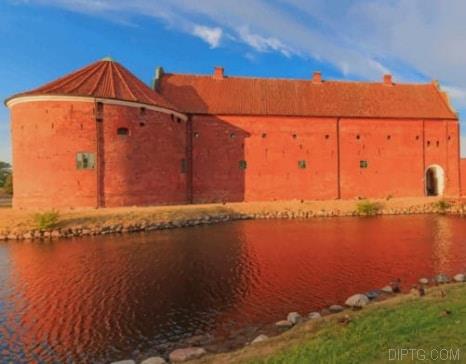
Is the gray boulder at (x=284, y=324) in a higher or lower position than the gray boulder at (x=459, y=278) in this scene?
lower

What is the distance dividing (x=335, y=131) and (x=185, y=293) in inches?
850

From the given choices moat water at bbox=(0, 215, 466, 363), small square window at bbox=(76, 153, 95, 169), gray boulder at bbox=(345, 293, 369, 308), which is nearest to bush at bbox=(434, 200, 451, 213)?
moat water at bbox=(0, 215, 466, 363)

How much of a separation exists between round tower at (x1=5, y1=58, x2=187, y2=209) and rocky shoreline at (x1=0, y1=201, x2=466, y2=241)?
3115 millimetres

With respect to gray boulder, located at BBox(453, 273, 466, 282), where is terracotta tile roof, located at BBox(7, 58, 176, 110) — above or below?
above

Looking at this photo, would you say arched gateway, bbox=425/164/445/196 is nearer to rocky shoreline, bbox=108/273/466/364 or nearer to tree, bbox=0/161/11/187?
rocky shoreline, bbox=108/273/466/364

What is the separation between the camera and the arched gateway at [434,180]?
1134 inches

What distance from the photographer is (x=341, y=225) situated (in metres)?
18.7

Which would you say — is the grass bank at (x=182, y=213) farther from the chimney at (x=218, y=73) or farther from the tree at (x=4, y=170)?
the tree at (x=4, y=170)

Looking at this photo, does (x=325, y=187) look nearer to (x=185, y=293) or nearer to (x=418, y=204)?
(x=418, y=204)

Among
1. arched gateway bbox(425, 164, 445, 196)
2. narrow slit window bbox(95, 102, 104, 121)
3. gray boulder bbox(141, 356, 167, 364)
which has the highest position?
narrow slit window bbox(95, 102, 104, 121)

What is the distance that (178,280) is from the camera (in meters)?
9.34

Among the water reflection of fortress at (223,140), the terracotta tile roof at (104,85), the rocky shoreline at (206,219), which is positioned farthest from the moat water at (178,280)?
the terracotta tile roof at (104,85)

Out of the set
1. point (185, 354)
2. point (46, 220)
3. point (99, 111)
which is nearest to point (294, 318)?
point (185, 354)

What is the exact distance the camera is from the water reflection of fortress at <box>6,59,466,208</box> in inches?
763
